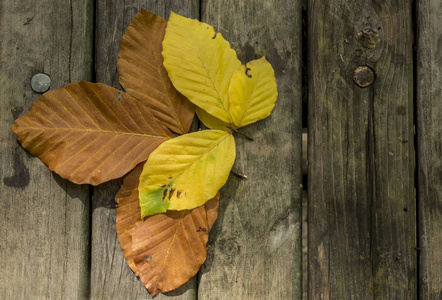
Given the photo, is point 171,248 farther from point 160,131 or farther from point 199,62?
point 199,62

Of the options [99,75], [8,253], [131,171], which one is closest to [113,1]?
[99,75]

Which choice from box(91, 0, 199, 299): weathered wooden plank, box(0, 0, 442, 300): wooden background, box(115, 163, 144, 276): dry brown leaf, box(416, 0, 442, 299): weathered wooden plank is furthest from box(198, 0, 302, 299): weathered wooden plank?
box(416, 0, 442, 299): weathered wooden plank

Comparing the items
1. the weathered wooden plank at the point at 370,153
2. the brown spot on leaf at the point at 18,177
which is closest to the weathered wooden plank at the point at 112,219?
the brown spot on leaf at the point at 18,177

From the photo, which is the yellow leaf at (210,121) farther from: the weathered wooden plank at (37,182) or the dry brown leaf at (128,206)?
the weathered wooden plank at (37,182)

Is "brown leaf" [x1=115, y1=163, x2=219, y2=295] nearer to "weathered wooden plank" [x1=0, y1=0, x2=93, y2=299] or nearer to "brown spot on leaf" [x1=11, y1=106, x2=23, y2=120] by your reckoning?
"weathered wooden plank" [x1=0, y1=0, x2=93, y2=299]

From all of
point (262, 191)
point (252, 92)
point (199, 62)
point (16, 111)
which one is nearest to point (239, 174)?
point (262, 191)
